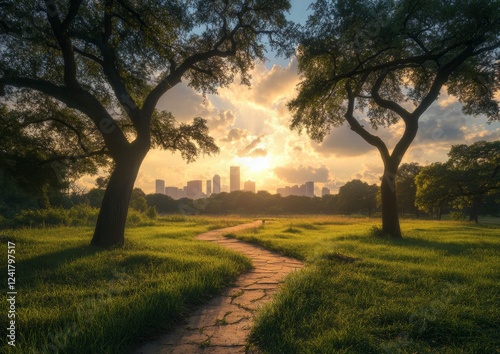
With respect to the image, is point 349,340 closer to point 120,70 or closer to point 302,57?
point 120,70

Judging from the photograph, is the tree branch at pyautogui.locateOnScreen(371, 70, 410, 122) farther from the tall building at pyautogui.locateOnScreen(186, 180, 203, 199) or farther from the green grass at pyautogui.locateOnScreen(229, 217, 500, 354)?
the tall building at pyautogui.locateOnScreen(186, 180, 203, 199)

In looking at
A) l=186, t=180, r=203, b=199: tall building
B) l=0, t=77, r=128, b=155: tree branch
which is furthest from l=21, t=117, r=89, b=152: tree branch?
l=186, t=180, r=203, b=199: tall building

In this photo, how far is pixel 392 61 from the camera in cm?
1046

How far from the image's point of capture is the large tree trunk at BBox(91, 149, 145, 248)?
8.44 metres

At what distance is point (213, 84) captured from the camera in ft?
40.5

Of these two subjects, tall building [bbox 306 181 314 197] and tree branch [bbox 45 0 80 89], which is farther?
tall building [bbox 306 181 314 197]

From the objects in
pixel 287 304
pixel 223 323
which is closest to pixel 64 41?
pixel 223 323

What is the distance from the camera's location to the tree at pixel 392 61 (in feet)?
31.3

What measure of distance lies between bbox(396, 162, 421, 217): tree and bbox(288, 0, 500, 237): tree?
1598 inches

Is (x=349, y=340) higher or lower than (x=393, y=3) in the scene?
lower

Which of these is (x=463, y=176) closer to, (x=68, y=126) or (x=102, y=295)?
(x=102, y=295)

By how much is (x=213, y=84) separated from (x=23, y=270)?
9.55 m

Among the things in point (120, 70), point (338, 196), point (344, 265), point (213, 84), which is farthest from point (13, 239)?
point (338, 196)

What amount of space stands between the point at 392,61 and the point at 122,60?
1025cm
